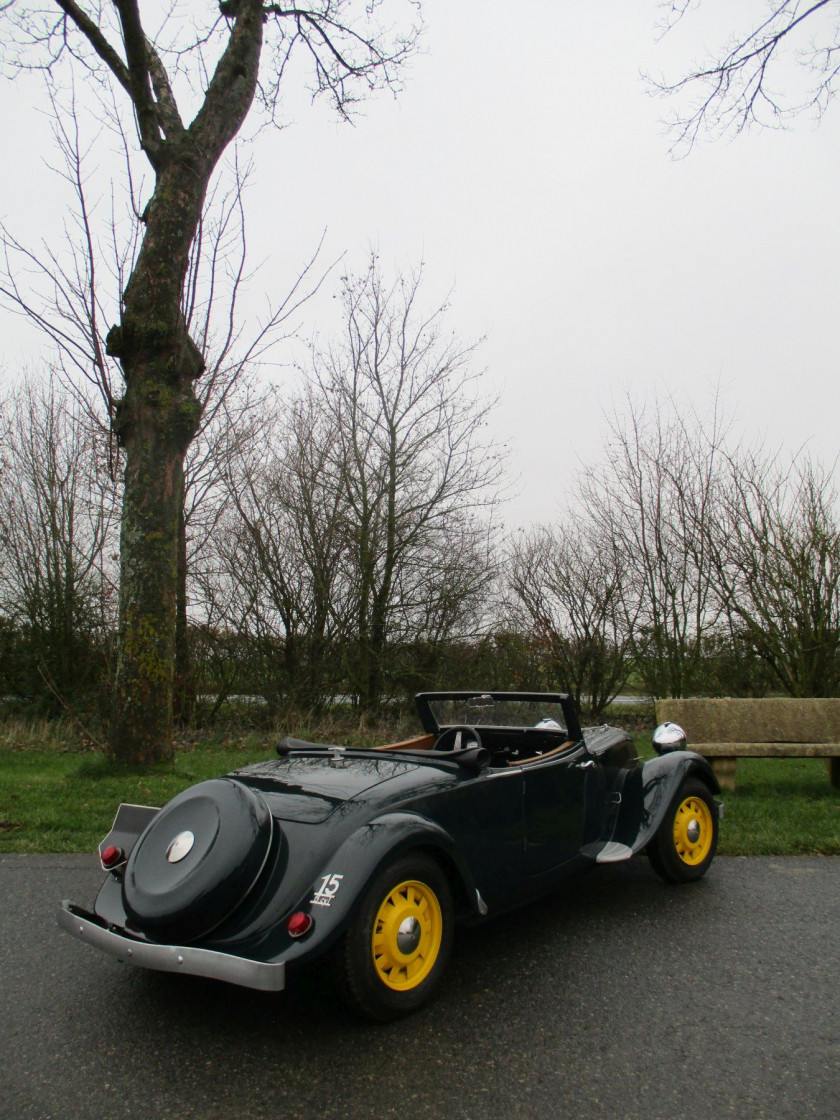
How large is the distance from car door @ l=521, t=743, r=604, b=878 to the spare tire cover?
53.2 inches

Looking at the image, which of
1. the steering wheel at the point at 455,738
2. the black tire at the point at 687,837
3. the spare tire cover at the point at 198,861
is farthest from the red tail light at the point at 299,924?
the black tire at the point at 687,837

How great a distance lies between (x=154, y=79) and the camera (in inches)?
358

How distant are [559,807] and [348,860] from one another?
1.48 metres

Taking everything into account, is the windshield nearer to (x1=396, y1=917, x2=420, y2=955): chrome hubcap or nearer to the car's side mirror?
the car's side mirror

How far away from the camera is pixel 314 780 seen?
3.61 m

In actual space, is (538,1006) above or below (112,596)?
below

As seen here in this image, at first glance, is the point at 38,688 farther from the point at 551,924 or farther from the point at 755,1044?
the point at 755,1044

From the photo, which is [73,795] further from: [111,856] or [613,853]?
[613,853]

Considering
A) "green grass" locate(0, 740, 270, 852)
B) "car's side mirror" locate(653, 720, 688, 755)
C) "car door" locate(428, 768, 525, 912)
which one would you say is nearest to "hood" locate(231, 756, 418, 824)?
"car door" locate(428, 768, 525, 912)

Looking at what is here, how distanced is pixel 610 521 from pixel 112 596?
8.65 m

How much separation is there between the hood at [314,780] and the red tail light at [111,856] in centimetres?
60

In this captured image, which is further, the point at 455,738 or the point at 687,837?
the point at 687,837

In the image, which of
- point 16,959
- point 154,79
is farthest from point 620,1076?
point 154,79

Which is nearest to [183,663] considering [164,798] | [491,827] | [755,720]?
[164,798]
